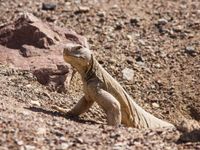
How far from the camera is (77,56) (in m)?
8.20

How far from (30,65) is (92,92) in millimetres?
2053

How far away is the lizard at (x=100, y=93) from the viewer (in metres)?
8.16

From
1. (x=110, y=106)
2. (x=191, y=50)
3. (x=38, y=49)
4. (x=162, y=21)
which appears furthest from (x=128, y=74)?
(x=110, y=106)

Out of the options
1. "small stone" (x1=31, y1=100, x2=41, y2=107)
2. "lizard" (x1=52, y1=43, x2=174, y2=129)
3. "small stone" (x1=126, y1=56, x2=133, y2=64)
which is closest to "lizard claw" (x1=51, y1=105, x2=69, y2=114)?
"lizard" (x1=52, y1=43, x2=174, y2=129)

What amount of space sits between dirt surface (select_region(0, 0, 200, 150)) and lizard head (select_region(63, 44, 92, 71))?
0.71 metres

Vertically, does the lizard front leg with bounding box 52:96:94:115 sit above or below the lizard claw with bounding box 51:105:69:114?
above

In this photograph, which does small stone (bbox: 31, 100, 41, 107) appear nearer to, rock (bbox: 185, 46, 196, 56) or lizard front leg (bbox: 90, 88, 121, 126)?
lizard front leg (bbox: 90, 88, 121, 126)

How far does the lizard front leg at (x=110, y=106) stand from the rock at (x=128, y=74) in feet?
9.54

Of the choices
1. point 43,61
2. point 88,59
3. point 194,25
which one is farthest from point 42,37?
point 194,25

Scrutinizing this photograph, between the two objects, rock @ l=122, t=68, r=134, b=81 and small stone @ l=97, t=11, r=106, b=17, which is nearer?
rock @ l=122, t=68, r=134, b=81

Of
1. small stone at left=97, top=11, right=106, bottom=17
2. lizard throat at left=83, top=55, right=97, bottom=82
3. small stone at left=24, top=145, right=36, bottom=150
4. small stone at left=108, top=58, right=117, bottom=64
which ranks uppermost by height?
lizard throat at left=83, top=55, right=97, bottom=82

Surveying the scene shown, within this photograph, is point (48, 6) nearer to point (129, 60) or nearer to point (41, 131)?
point (129, 60)

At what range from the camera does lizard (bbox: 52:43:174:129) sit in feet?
26.8

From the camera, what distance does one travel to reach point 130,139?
22.7 ft
